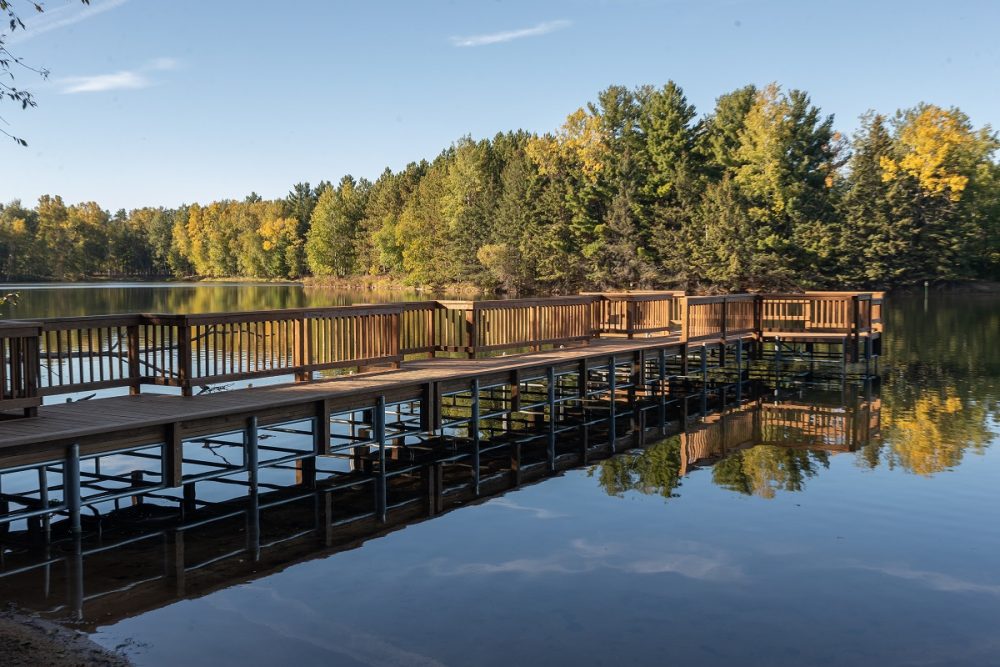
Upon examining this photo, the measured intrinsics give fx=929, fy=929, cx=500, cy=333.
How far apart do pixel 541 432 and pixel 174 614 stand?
10.5 metres

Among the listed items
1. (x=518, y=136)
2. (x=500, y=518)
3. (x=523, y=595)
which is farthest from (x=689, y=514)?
(x=518, y=136)

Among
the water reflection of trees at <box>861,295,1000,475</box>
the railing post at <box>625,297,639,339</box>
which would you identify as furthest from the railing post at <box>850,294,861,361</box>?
the railing post at <box>625,297,639,339</box>

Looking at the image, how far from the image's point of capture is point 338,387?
13.7 metres

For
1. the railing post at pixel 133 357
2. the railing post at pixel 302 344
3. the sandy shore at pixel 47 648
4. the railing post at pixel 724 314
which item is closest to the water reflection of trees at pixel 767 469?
the railing post at pixel 302 344

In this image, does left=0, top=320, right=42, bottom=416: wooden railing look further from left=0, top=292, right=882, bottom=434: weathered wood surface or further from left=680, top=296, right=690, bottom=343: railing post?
left=680, top=296, right=690, bottom=343: railing post

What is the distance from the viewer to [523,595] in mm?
9133

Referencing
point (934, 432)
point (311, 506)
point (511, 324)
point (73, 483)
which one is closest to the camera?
point (73, 483)

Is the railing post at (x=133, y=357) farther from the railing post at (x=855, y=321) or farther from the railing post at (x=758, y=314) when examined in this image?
the railing post at (x=855, y=321)

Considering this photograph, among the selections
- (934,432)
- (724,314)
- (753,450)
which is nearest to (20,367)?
(753,450)

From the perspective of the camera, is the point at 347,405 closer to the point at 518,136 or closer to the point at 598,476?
the point at 598,476

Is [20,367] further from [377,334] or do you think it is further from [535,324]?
[535,324]

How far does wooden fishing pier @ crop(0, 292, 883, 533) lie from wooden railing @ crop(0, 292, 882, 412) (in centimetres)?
4

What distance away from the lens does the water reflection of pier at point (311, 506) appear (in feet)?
30.2

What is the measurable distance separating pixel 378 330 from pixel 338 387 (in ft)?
7.11
